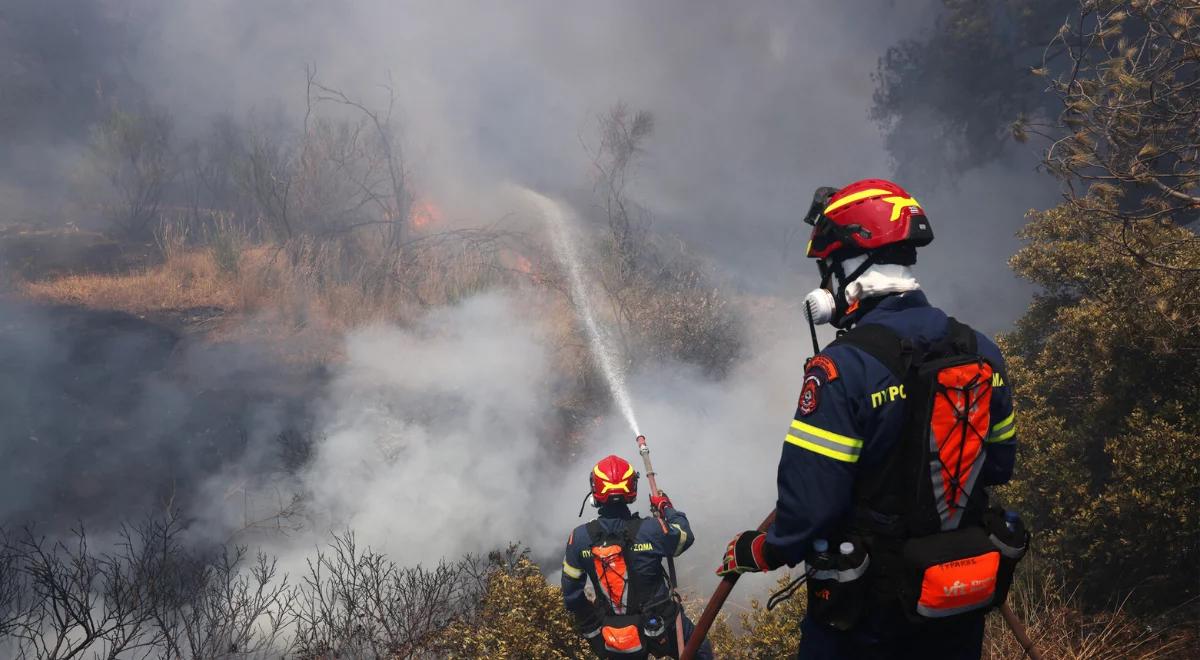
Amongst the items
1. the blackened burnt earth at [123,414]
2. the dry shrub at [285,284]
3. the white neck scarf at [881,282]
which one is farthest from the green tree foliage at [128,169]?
the white neck scarf at [881,282]

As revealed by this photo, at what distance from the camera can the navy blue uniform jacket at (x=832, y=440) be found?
76.2 inches

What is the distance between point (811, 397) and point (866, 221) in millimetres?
625

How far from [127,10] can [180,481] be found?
20247mm

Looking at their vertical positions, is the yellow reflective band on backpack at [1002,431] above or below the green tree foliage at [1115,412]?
below

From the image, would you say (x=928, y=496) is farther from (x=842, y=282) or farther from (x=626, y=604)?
(x=626, y=604)

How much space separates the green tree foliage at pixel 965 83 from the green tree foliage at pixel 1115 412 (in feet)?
46.5

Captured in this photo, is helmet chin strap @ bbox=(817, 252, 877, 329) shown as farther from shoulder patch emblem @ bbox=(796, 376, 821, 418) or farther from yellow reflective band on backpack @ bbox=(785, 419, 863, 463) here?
yellow reflective band on backpack @ bbox=(785, 419, 863, 463)

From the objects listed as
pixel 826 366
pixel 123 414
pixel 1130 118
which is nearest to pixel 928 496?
pixel 826 366

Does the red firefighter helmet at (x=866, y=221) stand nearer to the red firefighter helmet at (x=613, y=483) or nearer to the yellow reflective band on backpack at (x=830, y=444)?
the yellow reflective band on backpack at (x=830, y=444)

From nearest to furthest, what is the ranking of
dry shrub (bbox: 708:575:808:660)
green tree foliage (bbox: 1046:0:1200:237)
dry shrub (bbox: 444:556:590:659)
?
green tree foliage (bbox: 1046:0:1200:237) < dry shrub (bbox: 708:575:808:660) < dry shrub (bbox: 444:556:590:659)

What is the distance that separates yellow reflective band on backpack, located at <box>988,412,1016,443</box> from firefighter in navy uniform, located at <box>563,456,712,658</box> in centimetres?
229

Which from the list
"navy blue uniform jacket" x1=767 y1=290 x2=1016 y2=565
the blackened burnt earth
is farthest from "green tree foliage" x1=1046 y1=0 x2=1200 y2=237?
the blackened burnt earth

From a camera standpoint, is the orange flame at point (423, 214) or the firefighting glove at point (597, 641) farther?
the orange flame at point (423, 214)

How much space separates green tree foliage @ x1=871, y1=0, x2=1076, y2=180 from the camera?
61.7 ft
